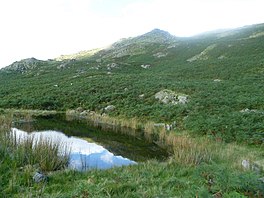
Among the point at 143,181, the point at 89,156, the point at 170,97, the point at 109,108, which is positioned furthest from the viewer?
the point at 109,108

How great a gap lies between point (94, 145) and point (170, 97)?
1340 cm

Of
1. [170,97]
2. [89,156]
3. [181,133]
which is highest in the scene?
[89,156]

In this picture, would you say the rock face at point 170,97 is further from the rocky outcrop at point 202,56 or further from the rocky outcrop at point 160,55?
the rocky outcrop at point 160,55

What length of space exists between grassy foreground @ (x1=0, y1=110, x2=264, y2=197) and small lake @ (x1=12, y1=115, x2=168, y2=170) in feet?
6.00

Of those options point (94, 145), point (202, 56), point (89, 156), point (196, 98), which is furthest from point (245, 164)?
point (202, 56)

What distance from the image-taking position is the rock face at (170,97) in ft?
99.0

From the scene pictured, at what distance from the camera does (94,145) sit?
65.8 feet

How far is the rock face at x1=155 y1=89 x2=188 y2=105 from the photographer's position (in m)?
30.2

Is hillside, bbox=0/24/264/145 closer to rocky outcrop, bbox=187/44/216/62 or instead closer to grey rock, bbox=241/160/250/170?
rocky outcrop, bbox=187/44/216/62

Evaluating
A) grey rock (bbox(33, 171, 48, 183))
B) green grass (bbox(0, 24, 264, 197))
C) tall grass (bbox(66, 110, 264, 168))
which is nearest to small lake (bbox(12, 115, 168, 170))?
tall grass (bbox(66, 110, 264, 168))

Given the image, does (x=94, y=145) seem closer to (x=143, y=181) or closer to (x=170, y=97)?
(x=143, y=181)

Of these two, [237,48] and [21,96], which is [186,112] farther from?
[237,48]

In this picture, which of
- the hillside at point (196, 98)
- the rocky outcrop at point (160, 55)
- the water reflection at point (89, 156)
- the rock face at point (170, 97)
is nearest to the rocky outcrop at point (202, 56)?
the hillside at point (196, 98)

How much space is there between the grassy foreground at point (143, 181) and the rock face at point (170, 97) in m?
16.2
